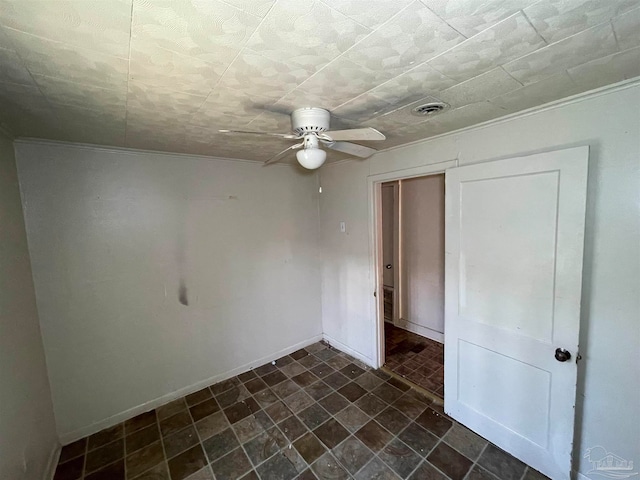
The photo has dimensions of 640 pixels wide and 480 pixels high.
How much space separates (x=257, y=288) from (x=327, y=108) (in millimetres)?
2148

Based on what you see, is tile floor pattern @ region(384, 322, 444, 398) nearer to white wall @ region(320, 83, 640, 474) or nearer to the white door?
the white door

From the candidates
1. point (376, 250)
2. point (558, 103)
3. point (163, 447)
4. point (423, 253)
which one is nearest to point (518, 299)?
point (558, 103)

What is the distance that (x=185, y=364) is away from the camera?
2.66m

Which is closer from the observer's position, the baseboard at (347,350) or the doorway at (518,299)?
the doorway at (518,299)

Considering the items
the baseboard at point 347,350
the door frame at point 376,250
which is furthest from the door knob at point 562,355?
the baseboard at point 347,350

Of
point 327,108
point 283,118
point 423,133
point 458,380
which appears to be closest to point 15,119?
point 283,118

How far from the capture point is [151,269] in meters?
2.42

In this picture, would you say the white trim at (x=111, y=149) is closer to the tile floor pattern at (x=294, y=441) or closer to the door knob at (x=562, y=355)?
the tile floor pattern at (x=294, y=441)

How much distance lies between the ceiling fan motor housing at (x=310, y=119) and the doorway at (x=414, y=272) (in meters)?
1.95

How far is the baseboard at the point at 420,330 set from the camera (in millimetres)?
3556

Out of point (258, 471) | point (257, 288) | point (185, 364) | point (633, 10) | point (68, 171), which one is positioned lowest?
point (258, 471)

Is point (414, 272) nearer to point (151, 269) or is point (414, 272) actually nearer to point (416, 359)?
point (416, 359)

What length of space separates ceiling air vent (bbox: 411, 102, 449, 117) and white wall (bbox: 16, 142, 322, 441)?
6.02ft

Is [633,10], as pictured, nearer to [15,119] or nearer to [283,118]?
[283,118]
